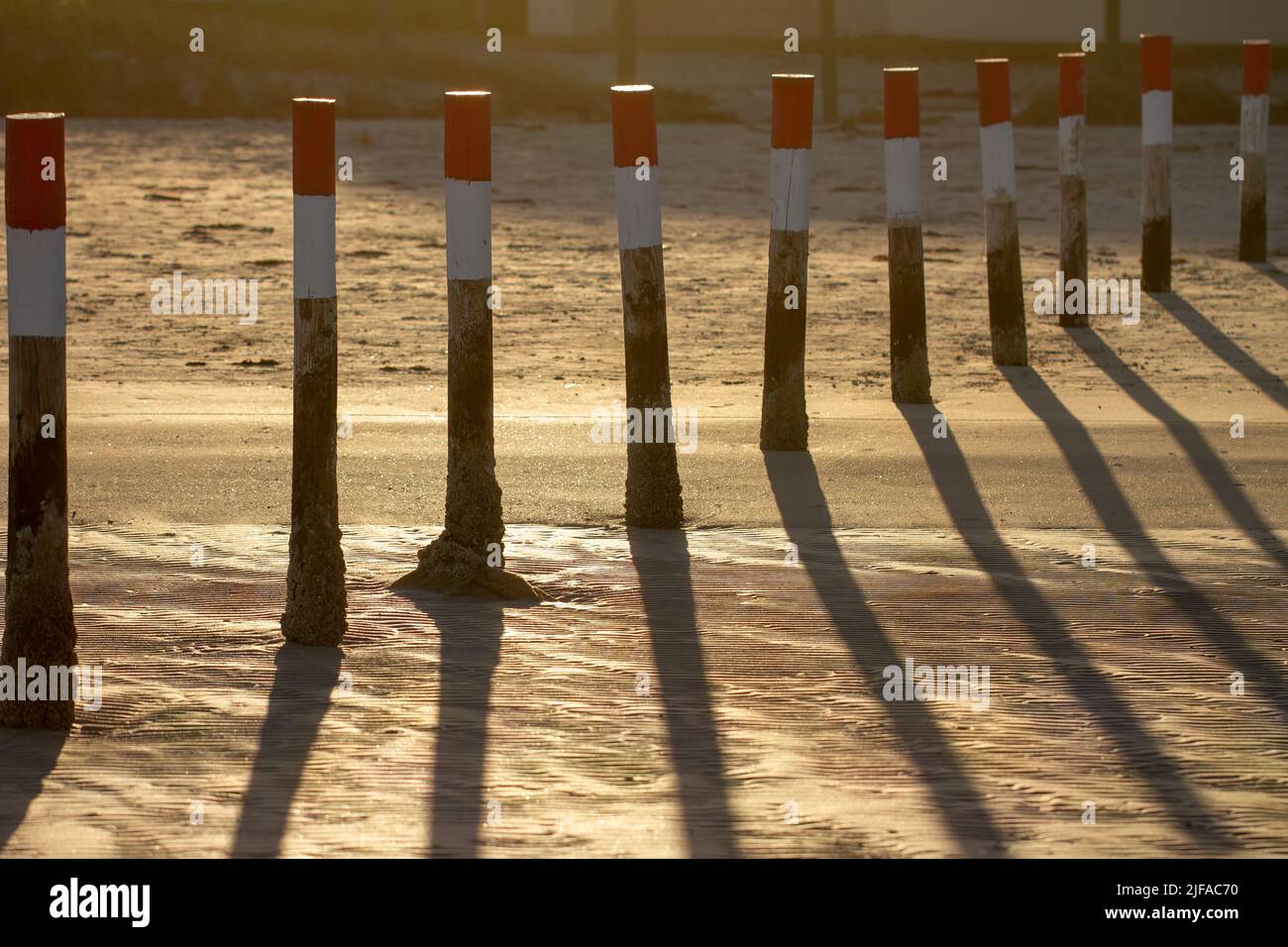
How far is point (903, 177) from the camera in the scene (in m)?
7.98

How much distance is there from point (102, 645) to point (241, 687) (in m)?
0.49

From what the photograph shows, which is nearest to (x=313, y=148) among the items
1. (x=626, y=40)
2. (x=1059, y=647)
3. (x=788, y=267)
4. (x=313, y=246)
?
(x=313, y=246)

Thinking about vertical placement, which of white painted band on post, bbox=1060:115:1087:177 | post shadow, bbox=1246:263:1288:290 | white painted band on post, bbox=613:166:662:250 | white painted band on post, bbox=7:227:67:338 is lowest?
post shadow, bbox=1246:263:1288:290

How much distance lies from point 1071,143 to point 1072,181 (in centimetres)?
25

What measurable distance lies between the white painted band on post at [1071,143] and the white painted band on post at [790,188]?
333 centimetres

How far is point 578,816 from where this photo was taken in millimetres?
3738

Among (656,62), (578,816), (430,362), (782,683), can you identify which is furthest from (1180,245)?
(656,62)

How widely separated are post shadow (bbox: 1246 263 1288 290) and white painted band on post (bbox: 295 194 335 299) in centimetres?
792

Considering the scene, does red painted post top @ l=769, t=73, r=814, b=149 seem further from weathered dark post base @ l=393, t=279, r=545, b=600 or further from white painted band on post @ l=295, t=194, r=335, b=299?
white painted band on post @ l=295, t=194, r=335, b=299

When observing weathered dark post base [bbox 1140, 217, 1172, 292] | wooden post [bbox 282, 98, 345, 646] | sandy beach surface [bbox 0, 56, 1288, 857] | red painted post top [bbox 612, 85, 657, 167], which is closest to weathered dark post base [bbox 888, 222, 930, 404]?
sandy beach surface [bbox 0, 56, 1288, 857]

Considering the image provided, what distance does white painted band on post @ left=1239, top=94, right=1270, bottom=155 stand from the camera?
1194cm

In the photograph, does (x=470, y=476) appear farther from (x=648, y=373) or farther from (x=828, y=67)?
(x=828, y=67)

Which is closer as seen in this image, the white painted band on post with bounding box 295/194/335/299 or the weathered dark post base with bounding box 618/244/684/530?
the white painted band on post with bounding box 295/194/335/299

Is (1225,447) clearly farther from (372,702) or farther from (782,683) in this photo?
(372,702)
